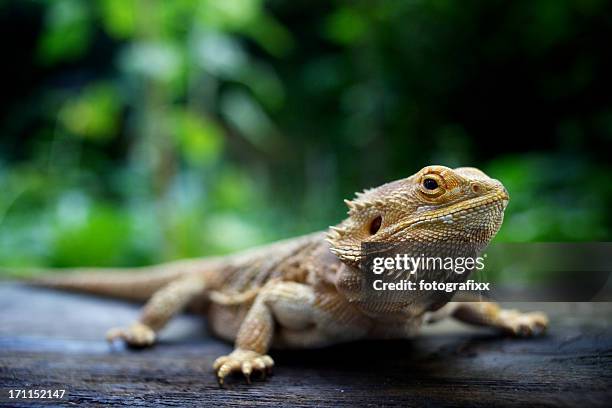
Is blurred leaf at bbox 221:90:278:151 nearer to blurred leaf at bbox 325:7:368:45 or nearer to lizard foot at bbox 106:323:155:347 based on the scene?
blurred leaf at bbox 325:7:368:45

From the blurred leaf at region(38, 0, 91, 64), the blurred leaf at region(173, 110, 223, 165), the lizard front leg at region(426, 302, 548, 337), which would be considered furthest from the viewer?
the blurred leaf at region(38, 0, 91, 64)

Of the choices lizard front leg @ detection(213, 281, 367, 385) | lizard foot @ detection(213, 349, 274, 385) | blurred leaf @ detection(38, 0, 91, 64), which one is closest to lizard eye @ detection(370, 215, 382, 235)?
lizard front leg @ detection(213, 281, 367, 385)

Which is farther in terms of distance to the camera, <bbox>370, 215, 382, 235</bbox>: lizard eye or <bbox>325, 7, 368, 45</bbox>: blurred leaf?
<bbox>325, 7, 368, 45</bbox>: blurred leaf

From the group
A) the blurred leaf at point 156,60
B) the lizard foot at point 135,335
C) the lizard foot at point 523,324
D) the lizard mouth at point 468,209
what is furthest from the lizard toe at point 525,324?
the blurred leaf at point 156,60

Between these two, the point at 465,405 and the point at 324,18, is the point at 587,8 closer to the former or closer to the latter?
the point at 324,18

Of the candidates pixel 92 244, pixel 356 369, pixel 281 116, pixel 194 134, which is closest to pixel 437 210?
pixel 356 369

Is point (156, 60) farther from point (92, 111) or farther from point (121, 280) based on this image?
point (121, 280)

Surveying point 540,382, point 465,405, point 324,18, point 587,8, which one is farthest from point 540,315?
point 324,18
